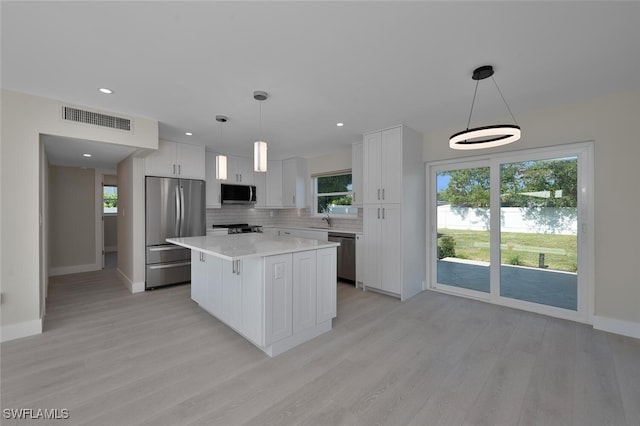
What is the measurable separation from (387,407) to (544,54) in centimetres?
286

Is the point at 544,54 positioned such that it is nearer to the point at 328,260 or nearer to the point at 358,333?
the point at 328,260

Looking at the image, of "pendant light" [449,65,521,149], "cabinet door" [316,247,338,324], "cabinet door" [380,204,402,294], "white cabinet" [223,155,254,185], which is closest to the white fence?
"cabinet door" [380,204,402,294]

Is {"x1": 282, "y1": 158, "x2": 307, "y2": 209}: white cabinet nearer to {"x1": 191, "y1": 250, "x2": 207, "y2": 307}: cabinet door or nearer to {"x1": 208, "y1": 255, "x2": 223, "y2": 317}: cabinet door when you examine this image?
{"x1": 191, "y1": 250, "x2": 207, "y2": 307}: cabinet door

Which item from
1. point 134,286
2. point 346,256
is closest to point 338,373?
point 346,256

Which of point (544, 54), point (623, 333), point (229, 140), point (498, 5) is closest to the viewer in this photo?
point (498, 5)

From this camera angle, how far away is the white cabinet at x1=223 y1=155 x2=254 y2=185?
5.70m

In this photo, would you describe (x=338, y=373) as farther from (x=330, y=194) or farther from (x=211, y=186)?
(x=211, y=186)

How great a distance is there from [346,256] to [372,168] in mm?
1620

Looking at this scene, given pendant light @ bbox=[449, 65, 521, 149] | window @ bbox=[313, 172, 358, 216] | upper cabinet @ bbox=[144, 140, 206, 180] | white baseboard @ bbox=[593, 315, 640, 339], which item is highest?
upper cabinet @ bbox=[144, 140, 206, 180]

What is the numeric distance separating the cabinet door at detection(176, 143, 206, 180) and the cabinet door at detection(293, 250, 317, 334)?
10.3ft

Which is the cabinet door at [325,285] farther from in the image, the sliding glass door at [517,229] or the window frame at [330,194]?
the window frame at [330,194]

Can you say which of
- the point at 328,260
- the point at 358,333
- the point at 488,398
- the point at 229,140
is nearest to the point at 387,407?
the point at 488,398

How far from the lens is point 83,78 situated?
95.7 inches

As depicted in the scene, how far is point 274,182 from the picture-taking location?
250 inches
